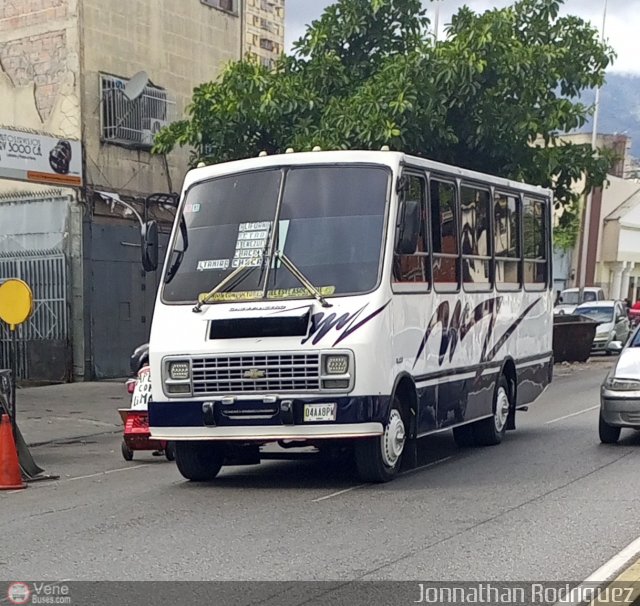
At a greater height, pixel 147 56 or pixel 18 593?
pixel 147 56

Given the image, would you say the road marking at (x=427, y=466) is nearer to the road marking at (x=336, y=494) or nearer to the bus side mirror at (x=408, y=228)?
the road marking at (x=336, y=494)

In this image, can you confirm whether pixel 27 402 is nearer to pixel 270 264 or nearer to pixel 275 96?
pixel 275 96

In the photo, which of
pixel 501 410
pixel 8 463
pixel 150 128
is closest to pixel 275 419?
pixel 8 463

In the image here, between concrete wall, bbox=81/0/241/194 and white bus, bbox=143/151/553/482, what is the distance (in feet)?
41.3

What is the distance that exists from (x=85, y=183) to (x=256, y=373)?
45.8 ft

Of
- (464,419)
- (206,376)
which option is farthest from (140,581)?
(464,419)

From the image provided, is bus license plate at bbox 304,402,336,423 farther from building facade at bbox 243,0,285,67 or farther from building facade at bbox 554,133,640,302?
building facade at bbox 554,133,640,302

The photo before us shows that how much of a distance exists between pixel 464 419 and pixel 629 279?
48881 millimetres

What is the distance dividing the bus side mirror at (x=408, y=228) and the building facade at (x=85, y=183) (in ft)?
40.2

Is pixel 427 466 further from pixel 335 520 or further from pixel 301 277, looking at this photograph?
pixel 335 520

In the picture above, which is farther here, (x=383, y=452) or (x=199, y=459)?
(x=199, y=459)

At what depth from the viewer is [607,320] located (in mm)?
35312

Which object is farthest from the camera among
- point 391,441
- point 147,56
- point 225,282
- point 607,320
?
point 607,320

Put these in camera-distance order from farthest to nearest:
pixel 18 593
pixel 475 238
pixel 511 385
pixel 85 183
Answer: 1. pixel 85 183
2. pixel 511 385
3. pixel 475 238
4. pixel 18 593
